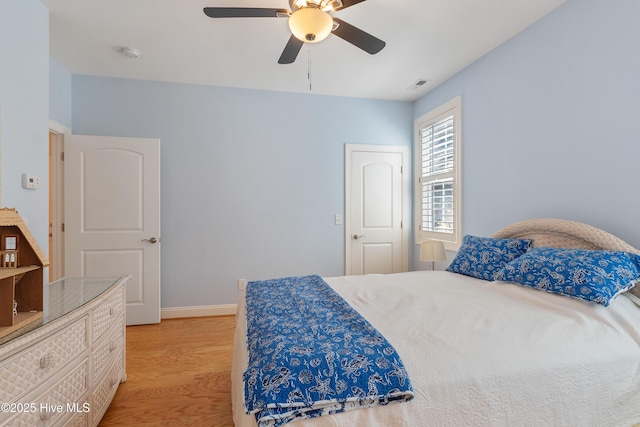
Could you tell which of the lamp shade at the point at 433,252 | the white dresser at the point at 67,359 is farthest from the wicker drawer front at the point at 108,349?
the lamp shade at the point at 433,252

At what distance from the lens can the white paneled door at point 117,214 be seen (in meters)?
3.16

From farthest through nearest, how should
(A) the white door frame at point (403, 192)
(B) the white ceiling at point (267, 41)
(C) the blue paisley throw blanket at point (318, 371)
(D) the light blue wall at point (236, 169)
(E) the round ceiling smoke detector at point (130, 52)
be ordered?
1. (A) the white door frame at point (403, 192)
2. (D) the light blue wall at point (236, 169)
3. (E) the round ceiling smoke detector at point (130, 52)
4. (B) the white ceiling at point (267, 41)
5. (C) the blue paisley throw blanket at point (318, 371)

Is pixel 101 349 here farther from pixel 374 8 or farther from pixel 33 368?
pixel 374 8

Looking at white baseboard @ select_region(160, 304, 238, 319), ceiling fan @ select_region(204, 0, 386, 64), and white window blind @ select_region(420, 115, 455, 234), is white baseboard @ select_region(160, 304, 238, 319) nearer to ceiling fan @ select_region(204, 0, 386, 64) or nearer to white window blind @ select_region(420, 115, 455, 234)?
white window blind @ select_region(420, 115, 455, 234)

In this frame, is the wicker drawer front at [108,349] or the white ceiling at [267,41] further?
the white ceiling at [267,41]

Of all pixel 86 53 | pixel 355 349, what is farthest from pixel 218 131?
pixel 355 349

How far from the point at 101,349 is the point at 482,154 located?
3418mm

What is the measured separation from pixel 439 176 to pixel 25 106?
149 inches

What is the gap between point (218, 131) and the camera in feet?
11.9

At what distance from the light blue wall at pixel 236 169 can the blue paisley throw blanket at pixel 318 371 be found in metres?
2.39

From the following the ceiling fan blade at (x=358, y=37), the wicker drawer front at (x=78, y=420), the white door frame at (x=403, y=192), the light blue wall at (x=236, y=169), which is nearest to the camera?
the wicker drawer front at (x=78, y=420)

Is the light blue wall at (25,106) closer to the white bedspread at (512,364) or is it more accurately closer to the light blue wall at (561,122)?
the white bedspread at (512,364)

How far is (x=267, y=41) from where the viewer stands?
8.64 feet

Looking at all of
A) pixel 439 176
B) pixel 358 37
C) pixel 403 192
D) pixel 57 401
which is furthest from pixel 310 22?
pixel 403 192
